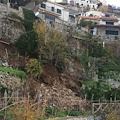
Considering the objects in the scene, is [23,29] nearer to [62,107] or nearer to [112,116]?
[62,107]

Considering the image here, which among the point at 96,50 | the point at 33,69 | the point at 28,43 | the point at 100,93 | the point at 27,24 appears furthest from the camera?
the point at 96,50

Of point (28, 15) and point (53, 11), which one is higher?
point (53, 11)

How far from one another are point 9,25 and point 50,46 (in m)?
4.79

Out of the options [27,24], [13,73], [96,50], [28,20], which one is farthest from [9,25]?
[96,50]

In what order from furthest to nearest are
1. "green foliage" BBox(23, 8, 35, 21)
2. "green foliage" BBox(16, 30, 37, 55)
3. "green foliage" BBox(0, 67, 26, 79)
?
"green foliage" BBox(23, 8, 35, 21) → "green foliage" BBox(16, 30, 37, 55) → "green foliage" BBox(0, 67, 26, 79)

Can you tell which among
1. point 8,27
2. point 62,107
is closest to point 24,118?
point 62,107

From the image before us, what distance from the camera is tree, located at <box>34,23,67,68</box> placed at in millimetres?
21031

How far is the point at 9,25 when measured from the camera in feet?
73.7

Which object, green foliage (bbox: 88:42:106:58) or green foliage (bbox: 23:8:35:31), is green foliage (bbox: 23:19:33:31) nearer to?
green foliage (bbox: 23:8:35:31)

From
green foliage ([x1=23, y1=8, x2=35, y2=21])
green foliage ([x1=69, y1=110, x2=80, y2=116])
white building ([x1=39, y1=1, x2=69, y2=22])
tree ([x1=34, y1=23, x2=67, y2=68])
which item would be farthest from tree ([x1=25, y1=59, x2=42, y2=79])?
white building ([x1=39, y1=1, x2=69, y2=22])

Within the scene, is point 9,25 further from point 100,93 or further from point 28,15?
point 100,93

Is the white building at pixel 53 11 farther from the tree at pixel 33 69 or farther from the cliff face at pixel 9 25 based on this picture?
the tree at pixel 33 69

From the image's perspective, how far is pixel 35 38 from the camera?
21500 mm

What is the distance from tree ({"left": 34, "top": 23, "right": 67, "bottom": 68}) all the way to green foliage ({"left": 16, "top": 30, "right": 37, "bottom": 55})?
47cm
